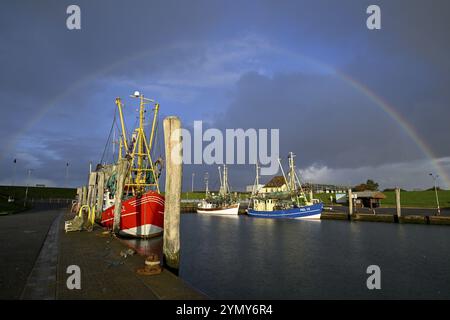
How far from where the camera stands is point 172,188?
1205 centimetres

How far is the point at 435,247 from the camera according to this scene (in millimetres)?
29547

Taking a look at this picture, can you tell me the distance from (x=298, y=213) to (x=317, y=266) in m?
47.1

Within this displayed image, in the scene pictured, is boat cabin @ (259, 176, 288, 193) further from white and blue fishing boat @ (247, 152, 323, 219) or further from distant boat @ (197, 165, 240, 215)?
white and blue fishing boat @ (247, 152, 323, 219)

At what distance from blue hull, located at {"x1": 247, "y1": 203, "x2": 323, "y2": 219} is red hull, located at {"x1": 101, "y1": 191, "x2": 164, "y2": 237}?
42.2 m

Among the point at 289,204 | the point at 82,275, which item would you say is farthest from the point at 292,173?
the point at 82,275

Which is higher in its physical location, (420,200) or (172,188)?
(172,188)

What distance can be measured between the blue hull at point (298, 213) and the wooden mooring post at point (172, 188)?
5557 cm

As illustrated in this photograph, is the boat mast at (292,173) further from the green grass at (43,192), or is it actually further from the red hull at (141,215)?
the green grass at (43,192)

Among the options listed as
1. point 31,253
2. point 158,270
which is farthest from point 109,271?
point 31,253

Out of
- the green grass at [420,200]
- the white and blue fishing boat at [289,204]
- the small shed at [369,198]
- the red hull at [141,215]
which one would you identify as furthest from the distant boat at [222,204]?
the red hull at [141,215]

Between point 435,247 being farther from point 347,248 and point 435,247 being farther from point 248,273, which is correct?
point 248,273

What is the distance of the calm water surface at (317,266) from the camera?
52.0 ft

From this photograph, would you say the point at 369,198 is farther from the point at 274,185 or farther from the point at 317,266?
the point at 317,266

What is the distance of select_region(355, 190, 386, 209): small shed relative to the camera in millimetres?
84613
